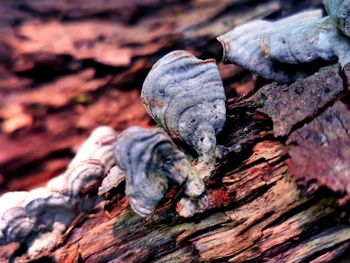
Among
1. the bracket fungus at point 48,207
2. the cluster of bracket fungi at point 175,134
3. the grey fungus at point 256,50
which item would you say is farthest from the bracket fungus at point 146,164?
the grey fungus at point 256,50

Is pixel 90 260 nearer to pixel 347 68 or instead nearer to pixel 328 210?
pixel 328 210

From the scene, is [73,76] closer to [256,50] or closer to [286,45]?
[256,50]

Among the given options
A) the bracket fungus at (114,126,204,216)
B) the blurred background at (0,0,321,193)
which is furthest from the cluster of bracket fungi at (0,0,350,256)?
the blurred background at (0,0,321,193)

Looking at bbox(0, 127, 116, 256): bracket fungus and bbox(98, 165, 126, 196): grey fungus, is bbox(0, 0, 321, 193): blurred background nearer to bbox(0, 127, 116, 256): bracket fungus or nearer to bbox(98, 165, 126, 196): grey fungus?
bbox(0, 127, 116, 256): bracket fungus

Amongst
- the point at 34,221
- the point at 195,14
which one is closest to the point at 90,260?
the point at 34,221

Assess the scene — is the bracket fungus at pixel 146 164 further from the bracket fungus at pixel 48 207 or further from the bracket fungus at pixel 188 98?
the bracket fungus at pixel 48 207

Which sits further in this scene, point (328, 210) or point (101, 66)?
Result: point (101, 66)
